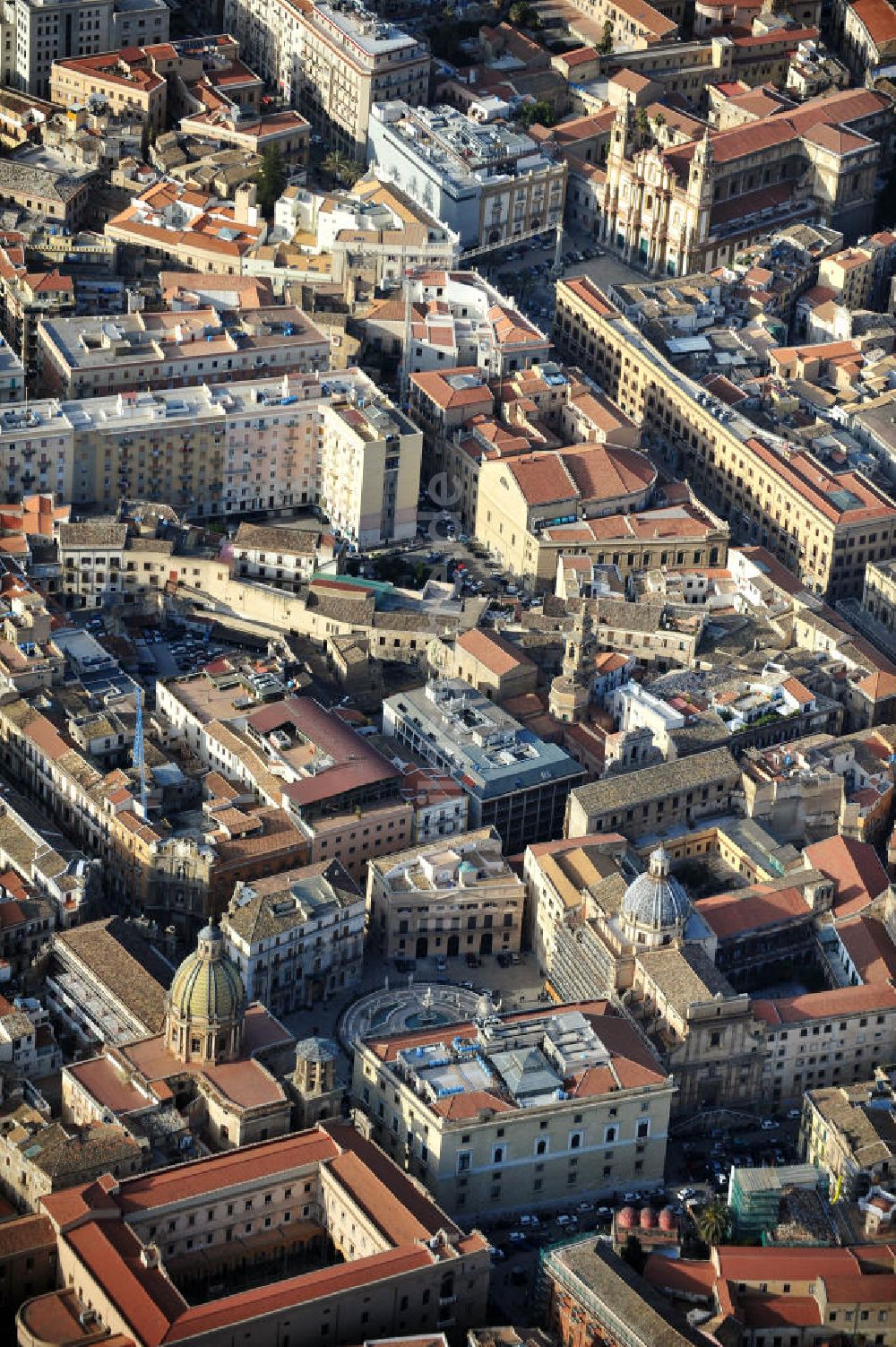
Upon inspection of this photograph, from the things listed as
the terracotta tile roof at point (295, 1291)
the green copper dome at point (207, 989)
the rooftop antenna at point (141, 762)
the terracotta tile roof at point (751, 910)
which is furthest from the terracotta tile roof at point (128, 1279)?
the terracotta tile roof at point (751, 910)

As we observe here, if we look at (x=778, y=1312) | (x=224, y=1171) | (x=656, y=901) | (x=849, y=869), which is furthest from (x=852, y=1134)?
(x=224, y=1171)

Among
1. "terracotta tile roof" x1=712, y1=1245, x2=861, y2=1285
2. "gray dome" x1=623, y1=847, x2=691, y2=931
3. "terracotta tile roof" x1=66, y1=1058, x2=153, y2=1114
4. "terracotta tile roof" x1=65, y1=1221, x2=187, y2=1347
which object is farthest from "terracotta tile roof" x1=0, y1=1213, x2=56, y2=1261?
"gray dome" x1=623, y1=847, x2=691, y2=931

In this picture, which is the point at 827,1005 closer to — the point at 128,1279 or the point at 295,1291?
the point at 295,1291

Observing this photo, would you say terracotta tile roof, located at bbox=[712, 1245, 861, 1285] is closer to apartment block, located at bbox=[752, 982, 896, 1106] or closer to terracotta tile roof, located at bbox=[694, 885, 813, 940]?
apartment block, located at bbox=[752, 982, 896, 1106]

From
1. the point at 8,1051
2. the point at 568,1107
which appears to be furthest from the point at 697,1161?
the point at 8,1051

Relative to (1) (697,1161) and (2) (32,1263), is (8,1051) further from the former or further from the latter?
(1) (697,1161)

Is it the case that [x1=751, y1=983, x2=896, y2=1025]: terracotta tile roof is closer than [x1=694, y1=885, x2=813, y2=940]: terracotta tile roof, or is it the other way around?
[x1=751, y1=983, x2=896, y2=1025]: terracotta tile roof

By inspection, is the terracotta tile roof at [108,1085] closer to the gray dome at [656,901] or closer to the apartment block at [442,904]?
the apartment block at [442,904]
